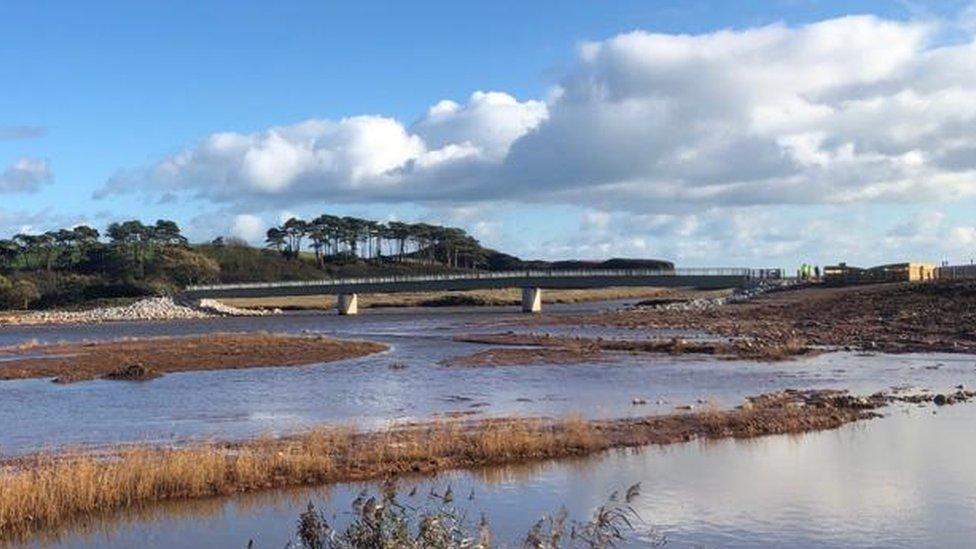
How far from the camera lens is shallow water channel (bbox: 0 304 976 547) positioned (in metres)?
18.7

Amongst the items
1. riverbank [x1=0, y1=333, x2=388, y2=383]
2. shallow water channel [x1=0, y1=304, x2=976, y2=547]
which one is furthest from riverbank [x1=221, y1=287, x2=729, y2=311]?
shallow water channel [x1=0, y1=304, x2=976, y2=547]

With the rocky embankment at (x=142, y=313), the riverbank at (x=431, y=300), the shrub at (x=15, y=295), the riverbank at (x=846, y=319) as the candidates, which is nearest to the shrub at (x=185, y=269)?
the riverbank at (x=431, y=300)

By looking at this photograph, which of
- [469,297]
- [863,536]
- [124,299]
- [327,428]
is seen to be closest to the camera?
[863,536]

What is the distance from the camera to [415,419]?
32781mm

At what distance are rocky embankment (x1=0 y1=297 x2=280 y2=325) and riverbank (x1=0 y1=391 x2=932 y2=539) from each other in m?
119

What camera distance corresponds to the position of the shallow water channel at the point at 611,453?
61.3 ft

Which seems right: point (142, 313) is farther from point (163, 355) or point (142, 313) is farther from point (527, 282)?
point (163, 355)

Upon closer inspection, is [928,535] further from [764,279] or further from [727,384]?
[764,279]

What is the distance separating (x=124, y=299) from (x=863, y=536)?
15886 centimetres

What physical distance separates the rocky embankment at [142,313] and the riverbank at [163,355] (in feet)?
213

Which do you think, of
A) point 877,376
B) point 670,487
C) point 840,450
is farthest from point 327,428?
point 877,376

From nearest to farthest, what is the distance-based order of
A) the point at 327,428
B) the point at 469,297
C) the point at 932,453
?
the point at 932,453 → the point at 327,428 → the point at 469,297

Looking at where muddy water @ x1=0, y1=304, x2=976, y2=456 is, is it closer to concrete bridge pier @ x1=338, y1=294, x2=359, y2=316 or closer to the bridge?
the bridge

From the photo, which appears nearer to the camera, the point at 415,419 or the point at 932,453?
the point at 932,453
